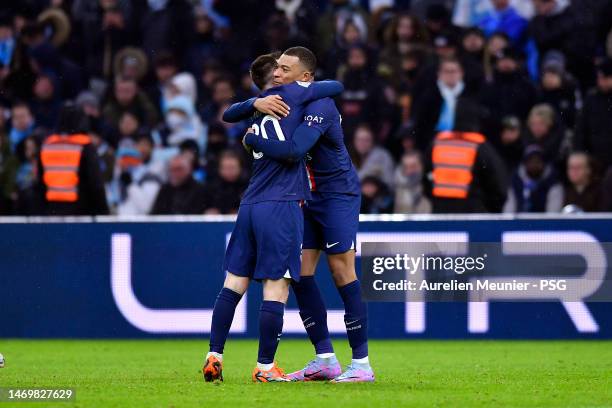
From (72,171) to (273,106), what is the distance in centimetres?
566

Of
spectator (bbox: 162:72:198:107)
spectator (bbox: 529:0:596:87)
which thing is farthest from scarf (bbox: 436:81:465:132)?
spectator (bbox: 162:72:198:107)

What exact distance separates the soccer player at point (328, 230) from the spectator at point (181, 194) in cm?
589

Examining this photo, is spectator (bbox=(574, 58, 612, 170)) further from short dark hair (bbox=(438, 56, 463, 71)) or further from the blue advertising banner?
the blue advertising banner

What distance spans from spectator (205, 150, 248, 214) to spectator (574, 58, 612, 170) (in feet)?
11.9

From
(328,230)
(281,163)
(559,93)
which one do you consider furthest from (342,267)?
(559,93)

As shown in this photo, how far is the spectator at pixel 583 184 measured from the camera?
13258 millimetres

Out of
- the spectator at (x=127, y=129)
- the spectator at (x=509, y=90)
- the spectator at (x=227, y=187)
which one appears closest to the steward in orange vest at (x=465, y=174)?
the spectator at (x=509, y=90)

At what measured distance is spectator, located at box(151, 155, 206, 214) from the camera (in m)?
14.0

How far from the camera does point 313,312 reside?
8180 millimetres

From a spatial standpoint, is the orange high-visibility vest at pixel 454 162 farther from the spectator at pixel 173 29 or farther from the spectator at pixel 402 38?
the spectator at pixel 173 29

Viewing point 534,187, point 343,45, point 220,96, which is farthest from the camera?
point 220,96

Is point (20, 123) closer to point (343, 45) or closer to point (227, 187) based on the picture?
point (227, 187)

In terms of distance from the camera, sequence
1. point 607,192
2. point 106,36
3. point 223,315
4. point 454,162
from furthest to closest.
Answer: point 106,36
point 607,192
point 454,162
point 223,315

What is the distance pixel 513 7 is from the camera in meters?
15.5
